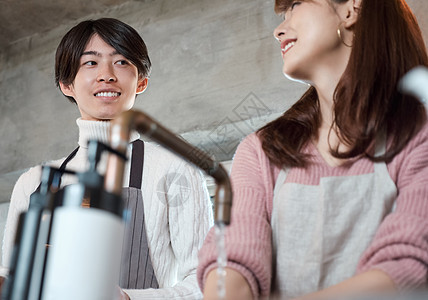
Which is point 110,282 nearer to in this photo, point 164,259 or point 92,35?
point 164,259

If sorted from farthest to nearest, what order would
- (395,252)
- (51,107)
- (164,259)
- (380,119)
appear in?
(51,107) → (164,259) → (380,119) → (395,252)

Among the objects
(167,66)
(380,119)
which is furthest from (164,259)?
(167,66)

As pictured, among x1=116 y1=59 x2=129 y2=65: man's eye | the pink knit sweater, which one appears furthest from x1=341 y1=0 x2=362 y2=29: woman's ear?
x1=116 y1=59 x2=129 y2=65: man's eye

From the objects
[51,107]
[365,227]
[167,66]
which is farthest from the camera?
[51,107]

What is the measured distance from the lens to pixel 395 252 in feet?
3.04

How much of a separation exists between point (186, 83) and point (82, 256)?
7.93 feet

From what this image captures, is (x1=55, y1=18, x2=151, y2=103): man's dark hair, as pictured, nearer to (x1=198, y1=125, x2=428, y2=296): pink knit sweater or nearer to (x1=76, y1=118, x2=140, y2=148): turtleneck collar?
(x1=76, y1=118, x2=140, y2=148): turtleneck collar

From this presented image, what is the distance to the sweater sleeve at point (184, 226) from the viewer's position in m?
1.60

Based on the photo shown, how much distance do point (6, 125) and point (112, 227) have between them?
3185mm

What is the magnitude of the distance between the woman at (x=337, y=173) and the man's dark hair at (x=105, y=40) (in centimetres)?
61

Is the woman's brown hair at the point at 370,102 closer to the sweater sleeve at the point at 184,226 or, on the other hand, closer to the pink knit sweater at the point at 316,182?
the pink knit sweater at the point at 316,182

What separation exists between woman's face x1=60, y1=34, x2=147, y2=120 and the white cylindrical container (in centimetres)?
128

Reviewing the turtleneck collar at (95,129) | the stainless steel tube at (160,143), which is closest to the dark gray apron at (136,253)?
the turtleneck collar at (95,129)

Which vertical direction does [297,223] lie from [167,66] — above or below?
below
